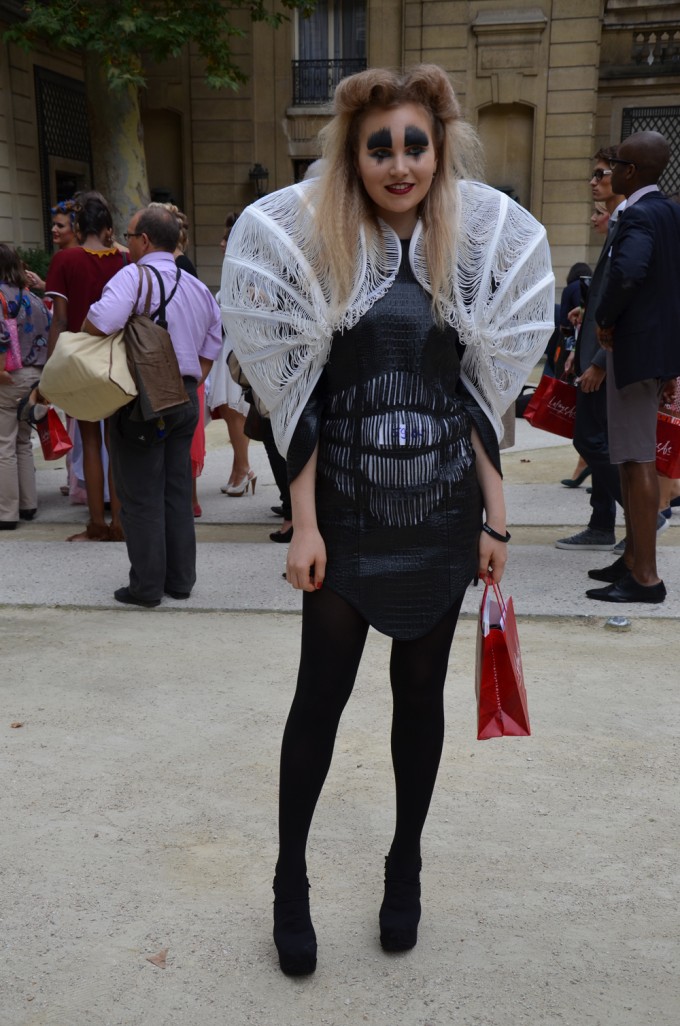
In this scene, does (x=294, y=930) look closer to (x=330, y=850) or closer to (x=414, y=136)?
(x=330, y=850)

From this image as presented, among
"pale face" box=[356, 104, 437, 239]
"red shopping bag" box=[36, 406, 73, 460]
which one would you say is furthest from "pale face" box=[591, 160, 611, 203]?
"pale face" box=[356, 104, 437, 239]

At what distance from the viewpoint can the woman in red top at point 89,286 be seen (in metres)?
6.20

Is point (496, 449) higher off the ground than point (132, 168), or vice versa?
point (132, 168)

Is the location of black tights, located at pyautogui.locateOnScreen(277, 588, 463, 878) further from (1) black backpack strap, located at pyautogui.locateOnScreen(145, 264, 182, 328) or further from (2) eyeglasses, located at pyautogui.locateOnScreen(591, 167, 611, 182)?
(2) eyeglasses, located at pyautogui.locateOnScreen(591, 167, 611, 182)

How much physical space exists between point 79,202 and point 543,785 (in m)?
4.81

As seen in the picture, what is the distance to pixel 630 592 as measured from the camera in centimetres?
503

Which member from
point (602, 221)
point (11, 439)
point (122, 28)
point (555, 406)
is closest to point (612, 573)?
point (555, 406)

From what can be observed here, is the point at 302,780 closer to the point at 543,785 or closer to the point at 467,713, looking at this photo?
the point at 543,785

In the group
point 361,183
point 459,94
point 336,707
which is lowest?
point 336,707

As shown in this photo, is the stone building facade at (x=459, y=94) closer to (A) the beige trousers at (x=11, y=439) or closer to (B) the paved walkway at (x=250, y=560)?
(A) the beige trousers at (x=11, y=439)

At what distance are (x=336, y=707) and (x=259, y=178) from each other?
20964 millimetres

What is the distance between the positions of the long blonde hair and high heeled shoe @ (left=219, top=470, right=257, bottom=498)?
556cm

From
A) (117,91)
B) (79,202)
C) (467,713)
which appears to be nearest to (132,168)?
(117,91)

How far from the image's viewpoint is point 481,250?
2.33 meters
